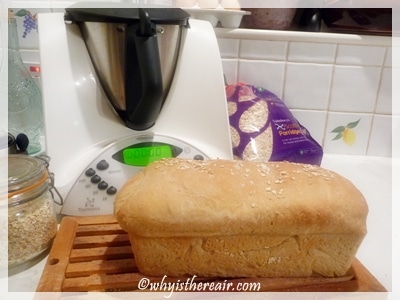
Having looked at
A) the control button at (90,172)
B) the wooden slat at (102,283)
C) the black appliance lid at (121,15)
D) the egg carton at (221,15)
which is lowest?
the wooden slat at (102,283)

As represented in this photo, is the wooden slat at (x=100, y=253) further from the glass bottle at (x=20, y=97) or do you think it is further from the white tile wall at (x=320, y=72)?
the white tile wall at (x=320, y=72)

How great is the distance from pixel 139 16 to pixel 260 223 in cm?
35

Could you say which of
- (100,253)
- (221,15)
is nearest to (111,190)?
(100,253)

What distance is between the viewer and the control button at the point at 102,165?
63 centimetres

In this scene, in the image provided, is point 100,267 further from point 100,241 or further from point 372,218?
point 372,218

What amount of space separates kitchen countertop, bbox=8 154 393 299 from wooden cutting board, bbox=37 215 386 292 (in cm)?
3

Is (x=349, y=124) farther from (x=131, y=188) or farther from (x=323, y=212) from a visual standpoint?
(x=131, y=188)

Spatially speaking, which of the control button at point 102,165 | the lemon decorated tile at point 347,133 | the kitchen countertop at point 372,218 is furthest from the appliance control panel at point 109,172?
the lemon decorated tile at point 347,133

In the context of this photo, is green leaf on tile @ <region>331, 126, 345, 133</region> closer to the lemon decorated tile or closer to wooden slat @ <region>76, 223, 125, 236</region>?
the lemon decorated tile

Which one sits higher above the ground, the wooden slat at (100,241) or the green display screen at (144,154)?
the green display screen at (144,154)

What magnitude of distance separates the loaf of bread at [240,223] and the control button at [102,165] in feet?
0.39

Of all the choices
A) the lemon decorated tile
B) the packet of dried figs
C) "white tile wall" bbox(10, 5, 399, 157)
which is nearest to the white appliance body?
the packet of dried figs

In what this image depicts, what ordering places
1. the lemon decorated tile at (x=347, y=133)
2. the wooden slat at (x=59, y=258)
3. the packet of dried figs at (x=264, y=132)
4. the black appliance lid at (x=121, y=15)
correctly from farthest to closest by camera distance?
the lemon decorated tile at (x=347, y=133) → the packet of dried figs at (x=264, y=132) → the black appliance lid at (x=121, y=15) → the wooden slat at (x=59, y=258)

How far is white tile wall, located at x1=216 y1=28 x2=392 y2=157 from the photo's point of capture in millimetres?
898
